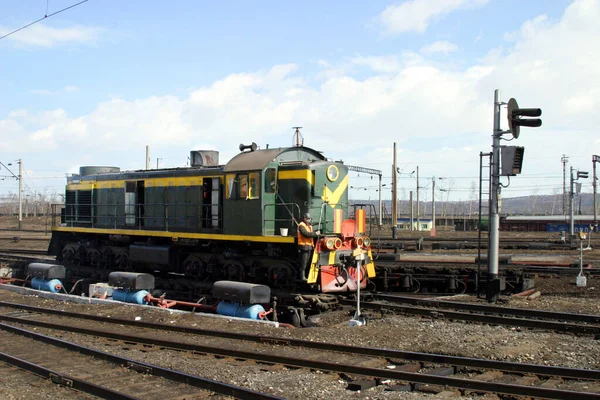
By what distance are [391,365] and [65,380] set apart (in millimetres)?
4299

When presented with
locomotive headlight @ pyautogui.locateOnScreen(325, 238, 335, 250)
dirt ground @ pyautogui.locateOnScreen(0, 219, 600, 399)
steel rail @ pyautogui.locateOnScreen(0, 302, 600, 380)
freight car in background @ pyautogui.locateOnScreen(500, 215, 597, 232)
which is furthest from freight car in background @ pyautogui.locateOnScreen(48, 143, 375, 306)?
freight car in background @ pyautogui.locateOnScreen(500, 215, 597, 232)

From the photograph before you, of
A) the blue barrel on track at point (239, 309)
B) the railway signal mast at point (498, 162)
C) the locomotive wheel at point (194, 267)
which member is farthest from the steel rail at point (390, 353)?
the railway signal mast at point (498, 162)

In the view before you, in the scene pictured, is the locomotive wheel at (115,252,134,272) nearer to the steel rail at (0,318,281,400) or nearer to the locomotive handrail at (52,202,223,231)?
the locomotive handrail at (52,202,223,231)

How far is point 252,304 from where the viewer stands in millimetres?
12141

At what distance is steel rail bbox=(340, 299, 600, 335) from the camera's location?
9641 mm

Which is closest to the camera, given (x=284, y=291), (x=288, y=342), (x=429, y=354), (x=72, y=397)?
(x=72, y=397)

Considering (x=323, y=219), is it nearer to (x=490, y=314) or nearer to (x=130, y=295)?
(x=490, y=314)

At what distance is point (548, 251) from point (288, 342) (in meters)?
22.4

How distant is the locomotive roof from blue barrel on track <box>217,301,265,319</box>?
306 cm

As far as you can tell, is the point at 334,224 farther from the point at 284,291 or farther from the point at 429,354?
the point at 429,354

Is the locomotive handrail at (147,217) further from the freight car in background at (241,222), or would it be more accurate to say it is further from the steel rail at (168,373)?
the steel rail at (168,373)

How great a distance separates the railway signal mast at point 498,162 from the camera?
1230cm

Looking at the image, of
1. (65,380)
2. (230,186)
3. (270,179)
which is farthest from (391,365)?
(230,186)

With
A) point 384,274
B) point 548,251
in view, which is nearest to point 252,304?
point 384,274
